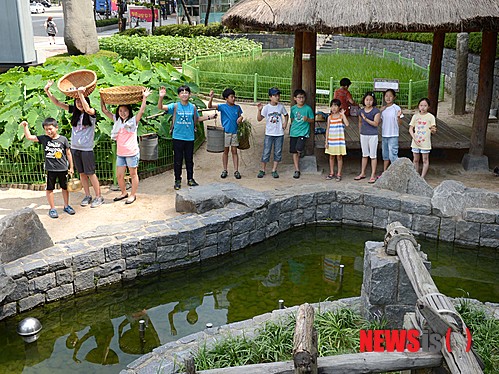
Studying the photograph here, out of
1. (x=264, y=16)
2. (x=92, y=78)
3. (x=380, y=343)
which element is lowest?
(x=380, y=343)

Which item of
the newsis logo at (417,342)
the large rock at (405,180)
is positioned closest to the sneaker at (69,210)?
the large rock at (405,180)

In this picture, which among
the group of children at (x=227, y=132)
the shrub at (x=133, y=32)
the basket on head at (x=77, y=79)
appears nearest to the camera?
the group of children at (x=227, y=132)

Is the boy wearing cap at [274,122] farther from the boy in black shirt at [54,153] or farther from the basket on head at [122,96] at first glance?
the boy in black shirt at [54,153]

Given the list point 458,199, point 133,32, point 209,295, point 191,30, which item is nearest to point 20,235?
point 209,295

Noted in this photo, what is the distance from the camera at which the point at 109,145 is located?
8367mm

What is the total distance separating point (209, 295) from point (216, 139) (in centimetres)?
285

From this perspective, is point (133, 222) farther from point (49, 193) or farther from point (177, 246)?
point (49, 193)

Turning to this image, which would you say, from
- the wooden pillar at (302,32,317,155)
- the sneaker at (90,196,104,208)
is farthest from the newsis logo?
the wooden pillar at (302,32,317,155)

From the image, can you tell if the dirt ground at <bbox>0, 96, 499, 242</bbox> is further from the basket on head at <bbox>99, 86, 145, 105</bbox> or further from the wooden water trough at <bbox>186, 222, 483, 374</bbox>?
the wooden water trough at <bbox>186, 222, 483, 374</bbox>

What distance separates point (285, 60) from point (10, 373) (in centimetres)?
1363

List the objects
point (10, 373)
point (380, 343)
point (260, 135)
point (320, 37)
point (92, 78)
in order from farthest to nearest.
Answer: point (320, 37) < point (260, 135) < point (92, 78) < point (10, 373) < point (380, 343)

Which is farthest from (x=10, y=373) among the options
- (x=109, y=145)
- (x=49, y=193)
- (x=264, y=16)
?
(x=264, y=16)

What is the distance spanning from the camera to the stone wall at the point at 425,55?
14055 mm

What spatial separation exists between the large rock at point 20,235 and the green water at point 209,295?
22.5 inches
